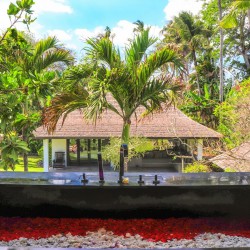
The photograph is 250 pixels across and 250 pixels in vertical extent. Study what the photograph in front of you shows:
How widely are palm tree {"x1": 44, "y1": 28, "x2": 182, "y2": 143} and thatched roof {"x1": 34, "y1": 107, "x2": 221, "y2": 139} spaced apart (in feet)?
16.7

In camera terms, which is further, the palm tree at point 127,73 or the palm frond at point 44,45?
the palm frond at point 44,45

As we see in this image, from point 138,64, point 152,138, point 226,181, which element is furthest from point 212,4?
point 226,181

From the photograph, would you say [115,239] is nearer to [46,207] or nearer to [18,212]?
[46,207]

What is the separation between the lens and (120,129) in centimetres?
1492

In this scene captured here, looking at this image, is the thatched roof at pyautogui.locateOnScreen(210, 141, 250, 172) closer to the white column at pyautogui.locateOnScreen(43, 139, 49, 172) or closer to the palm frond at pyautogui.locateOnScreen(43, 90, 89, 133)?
the palm frond at pyautogui.locateOnScreen(43, 90, 89, 133)

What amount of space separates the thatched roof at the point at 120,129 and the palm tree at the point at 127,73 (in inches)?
201

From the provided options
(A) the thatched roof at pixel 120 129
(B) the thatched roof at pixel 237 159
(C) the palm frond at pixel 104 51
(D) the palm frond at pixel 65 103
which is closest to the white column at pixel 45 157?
(A) the thatched roof at pixel 120 129

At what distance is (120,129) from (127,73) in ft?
20.6

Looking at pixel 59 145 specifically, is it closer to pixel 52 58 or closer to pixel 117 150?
pixel 117 150

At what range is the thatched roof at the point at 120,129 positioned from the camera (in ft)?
47.9

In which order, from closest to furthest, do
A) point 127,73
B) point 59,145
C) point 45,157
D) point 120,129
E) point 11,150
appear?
point 11,150 → point 127,73 → point 120,129 → point 45,157 → point 59,145

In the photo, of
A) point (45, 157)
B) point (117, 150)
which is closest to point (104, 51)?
point (117, 150)

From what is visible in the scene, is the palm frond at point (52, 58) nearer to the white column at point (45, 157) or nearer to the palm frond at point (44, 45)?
the palm frond at point (44, 45)

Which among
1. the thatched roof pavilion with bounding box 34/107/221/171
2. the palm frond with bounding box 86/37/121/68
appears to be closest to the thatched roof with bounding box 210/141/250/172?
the palm frond with bounding box 86/37/121/68
